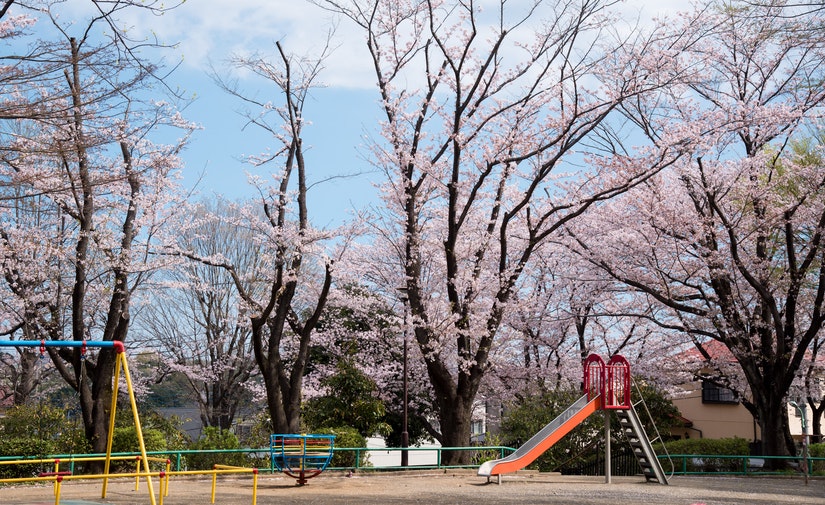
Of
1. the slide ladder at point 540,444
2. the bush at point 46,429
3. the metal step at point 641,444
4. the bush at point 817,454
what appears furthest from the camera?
the bush at point 817,454

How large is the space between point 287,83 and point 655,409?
52.3 ft

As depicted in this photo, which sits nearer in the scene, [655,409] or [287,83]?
[287,83]

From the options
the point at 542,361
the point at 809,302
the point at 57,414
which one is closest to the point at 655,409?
the point at 542,361

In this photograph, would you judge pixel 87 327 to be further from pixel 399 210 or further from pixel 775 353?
pixel 775 353

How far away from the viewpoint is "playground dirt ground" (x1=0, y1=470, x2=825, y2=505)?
12.4 metres

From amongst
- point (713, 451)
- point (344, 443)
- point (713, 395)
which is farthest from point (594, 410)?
point (713, 395)

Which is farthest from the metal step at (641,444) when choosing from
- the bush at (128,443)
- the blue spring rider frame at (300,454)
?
the bush at (128,443)

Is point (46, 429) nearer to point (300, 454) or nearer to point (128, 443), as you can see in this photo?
point (128, 443)

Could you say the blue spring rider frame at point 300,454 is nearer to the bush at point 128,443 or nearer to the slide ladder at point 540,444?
the slide ladder at point 540,444

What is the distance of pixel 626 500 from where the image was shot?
44.5ft

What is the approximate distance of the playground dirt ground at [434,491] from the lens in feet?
40.8

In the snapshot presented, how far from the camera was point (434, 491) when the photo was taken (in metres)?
14.7

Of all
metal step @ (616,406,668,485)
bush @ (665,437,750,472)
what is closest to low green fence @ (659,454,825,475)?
bush @ (665,437,750,472)

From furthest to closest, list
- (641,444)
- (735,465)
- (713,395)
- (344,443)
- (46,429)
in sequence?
(713,395) → (735,465) → (46,429) → (344,443) → (641,444)
